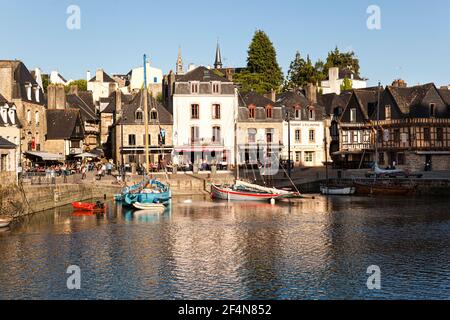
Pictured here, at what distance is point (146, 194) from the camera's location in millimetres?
51375

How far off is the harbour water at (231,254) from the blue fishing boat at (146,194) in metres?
3.13

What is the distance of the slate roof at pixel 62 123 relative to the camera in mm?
71375

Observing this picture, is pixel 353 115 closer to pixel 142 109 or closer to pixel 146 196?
pixel 142 109

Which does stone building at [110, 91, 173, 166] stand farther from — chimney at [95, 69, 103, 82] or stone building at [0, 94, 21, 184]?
chimney at [95, 69, 103, 82]

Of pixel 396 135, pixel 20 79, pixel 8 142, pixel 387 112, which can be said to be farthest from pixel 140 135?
pixel 396 135

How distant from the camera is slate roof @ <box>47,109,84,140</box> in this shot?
71.4 metres

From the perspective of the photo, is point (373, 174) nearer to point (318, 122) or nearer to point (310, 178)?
point (310, 178)

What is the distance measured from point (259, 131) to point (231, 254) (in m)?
44.6

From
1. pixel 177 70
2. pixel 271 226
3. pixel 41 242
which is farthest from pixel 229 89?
pixel 177 70

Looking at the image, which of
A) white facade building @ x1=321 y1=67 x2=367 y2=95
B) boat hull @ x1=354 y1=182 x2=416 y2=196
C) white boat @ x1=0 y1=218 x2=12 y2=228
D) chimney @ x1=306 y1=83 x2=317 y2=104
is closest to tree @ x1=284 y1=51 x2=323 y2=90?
white facade building @ x1=321 y1=67 x2=367 y2=95

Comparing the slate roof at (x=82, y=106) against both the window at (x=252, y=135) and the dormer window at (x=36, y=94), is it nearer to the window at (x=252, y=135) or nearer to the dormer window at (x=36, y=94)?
the dormer window at (x=36, y=94)

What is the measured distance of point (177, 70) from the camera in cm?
13688

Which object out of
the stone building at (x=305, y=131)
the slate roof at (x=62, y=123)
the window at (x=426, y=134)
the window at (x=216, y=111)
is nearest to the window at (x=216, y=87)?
the window at (x=216, y=111)
